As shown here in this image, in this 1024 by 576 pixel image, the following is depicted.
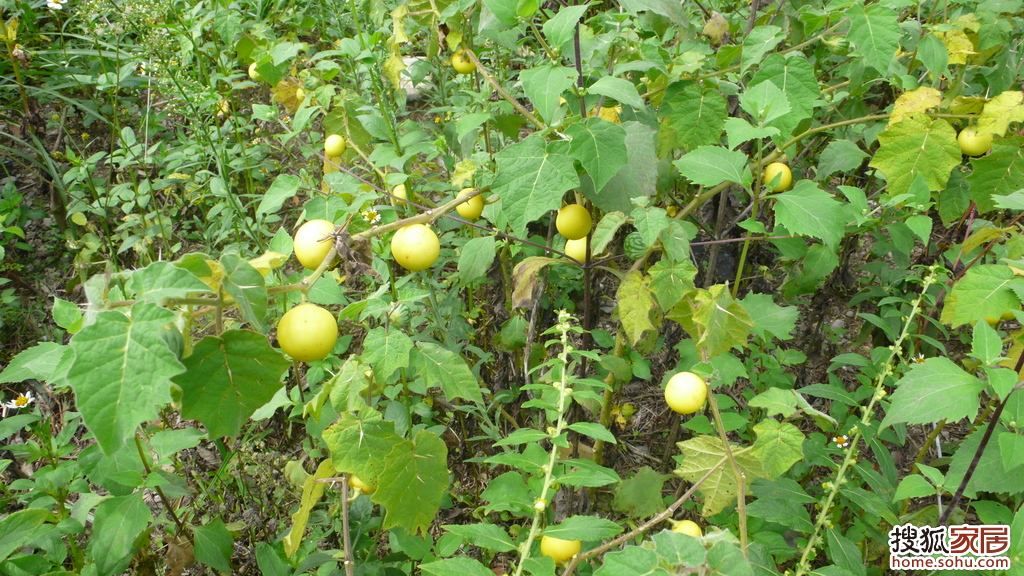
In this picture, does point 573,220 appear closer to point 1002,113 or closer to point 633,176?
point 633,176

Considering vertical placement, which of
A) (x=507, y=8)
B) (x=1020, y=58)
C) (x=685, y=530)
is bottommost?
(x=685, y=530)

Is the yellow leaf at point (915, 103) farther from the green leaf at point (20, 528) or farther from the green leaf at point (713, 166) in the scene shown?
the green leaf at point (20, 528)

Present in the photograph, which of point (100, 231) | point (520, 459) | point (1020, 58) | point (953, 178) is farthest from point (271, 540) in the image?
point (1020, 58)

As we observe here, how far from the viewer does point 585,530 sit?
1356 millimetres

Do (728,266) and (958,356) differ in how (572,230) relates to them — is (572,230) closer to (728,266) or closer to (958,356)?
(728,266)

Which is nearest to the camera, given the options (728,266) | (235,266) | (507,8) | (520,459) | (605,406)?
(235,266)

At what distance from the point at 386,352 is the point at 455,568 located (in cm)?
47

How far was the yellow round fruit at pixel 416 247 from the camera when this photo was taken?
5.00 feet

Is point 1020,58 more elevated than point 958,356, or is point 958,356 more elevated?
point 1020,58

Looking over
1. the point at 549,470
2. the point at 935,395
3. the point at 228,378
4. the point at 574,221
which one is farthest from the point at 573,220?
the point at 228,378

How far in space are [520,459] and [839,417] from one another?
1.46m

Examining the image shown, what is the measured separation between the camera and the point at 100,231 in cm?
363

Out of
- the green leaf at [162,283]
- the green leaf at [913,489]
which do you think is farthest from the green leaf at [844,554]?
the green leaf at [162,283]

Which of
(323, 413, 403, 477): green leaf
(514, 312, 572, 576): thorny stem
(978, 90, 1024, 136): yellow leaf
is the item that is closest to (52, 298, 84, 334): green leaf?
(323, 413, 403, 477): green leaf
